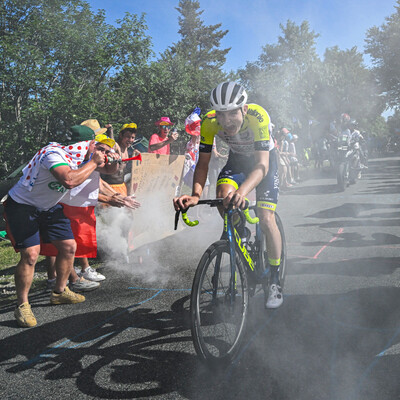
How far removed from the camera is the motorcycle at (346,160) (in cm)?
1137

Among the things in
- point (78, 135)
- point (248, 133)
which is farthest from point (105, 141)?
point (248, 133)

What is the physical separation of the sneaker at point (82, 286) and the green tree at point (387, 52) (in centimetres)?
3682

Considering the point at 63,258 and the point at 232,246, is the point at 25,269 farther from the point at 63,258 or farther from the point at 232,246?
the point at 232,246

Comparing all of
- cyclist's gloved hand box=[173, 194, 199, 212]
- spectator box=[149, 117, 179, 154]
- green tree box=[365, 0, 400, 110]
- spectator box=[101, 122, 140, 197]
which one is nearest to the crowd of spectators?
spectator box=[101, 122, 140, 197]

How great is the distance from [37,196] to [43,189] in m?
0.09

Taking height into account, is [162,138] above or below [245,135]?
above

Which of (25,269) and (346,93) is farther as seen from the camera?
(346,93)

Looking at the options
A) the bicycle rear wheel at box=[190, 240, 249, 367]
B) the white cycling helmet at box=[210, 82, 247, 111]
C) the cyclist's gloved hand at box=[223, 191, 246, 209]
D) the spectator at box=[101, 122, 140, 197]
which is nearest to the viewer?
the bicycle rear wheel at box=[190, 240, 249, 367]

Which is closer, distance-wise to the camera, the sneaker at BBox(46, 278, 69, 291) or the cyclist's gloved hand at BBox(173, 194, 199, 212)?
the cyclist's gloved hand at BBox(173, 194, 199, 212)

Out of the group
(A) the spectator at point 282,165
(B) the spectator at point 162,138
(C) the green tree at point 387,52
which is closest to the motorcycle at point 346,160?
(A) the spectator at point 282,165

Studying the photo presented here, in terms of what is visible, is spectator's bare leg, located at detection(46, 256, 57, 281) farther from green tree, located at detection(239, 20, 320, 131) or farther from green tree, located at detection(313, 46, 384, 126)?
green tree, located at detection(313, 46, 384, 126)

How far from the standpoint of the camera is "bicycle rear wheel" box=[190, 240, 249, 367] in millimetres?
2695

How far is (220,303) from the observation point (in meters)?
2.91

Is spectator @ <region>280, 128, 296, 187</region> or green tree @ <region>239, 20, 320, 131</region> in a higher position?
green tree @ <region>239, 20, 320, 131</region>
